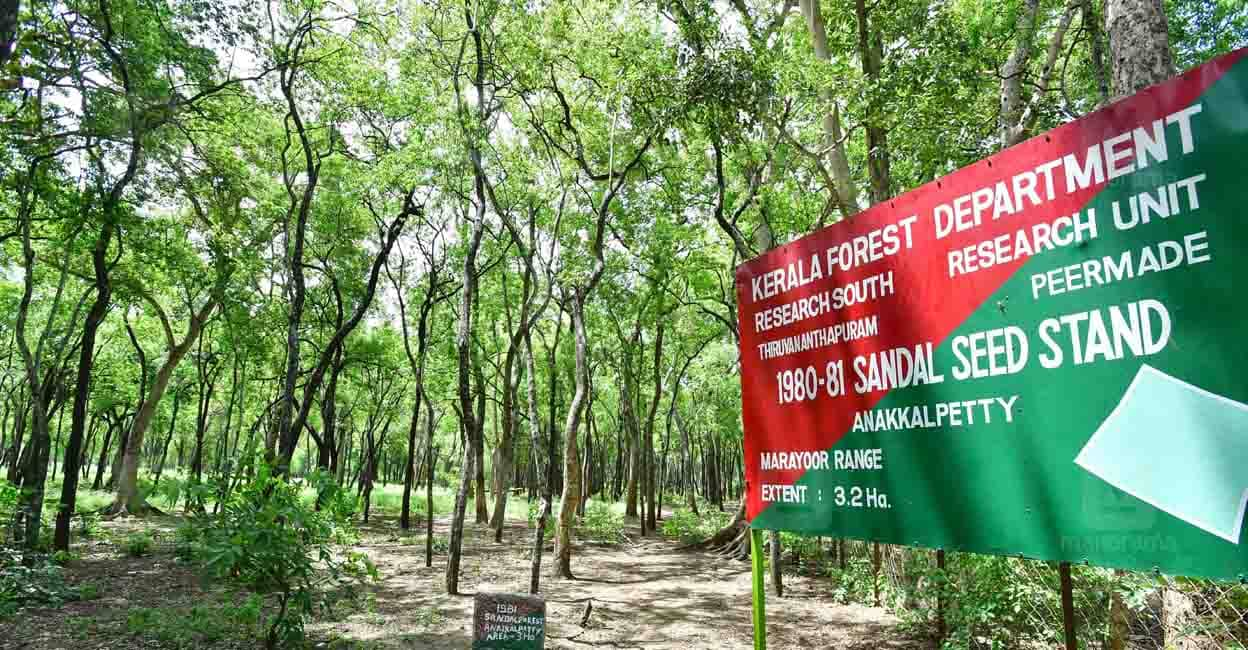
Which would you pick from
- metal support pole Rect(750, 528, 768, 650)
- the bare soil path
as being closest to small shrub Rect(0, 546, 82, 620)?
the bare soil path

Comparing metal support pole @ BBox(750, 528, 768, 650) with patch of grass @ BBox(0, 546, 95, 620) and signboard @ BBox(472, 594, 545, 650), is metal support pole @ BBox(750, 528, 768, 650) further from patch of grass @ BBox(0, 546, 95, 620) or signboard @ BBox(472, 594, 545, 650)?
patch of grass @ BBox(0, 546, 95, 620)

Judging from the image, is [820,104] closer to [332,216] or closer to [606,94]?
[606,94]

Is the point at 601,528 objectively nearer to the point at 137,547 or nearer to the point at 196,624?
the point at 137,547

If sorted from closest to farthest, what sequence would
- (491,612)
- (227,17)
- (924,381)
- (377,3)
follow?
(924,381) < (491,612) < (227,17) < (377,3)

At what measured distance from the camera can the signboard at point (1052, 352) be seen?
1970mm

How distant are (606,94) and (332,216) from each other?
31.7 feet

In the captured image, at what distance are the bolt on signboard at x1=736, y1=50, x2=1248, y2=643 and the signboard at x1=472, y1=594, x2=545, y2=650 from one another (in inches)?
132

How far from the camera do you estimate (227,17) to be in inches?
404

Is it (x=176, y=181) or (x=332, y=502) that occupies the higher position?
(x=176, y=181)

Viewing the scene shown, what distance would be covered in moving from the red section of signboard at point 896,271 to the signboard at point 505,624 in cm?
315

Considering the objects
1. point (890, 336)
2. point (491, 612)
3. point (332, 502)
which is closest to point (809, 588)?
point (491, 612)

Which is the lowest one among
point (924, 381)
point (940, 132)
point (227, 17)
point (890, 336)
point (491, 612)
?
point (491, 612)

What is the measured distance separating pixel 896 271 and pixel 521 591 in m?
10.6

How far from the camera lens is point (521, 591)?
1166 cm
